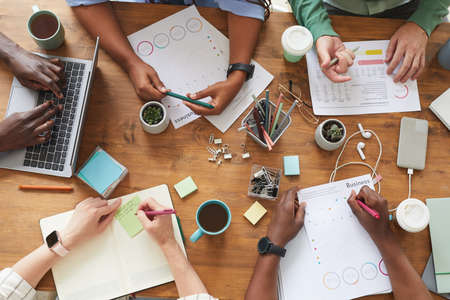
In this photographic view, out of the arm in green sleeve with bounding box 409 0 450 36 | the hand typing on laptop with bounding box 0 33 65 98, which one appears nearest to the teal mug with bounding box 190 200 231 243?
the hand typing on laptop with bounding box 0 33 65 98

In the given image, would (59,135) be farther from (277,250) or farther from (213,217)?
(277,250)

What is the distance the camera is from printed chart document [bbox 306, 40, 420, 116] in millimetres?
1114

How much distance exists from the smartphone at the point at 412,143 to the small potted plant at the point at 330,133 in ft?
0.74

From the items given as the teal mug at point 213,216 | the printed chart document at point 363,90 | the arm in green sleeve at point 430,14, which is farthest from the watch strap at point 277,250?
the arm in green sleeve at point 430,14

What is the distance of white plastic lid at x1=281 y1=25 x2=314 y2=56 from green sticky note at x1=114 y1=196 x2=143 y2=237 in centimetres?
70

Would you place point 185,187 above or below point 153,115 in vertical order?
below

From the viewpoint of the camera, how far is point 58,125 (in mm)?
1033

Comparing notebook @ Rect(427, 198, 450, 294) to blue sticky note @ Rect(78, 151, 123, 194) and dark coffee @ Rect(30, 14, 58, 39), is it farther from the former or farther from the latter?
dark coffee @ Rect(30, 14, 58, 39)

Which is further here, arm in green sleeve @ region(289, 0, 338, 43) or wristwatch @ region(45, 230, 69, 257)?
arm in green sleeve @ region(289, 0, 338, 43)

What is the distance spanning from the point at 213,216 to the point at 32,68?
75 centimetres

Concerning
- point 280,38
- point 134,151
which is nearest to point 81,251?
point 134,151

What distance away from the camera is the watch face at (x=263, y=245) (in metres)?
0.95

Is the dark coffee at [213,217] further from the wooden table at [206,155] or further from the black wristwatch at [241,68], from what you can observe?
the black wristwatch at [241,68]

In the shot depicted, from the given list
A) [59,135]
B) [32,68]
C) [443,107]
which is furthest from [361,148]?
[32,68]
